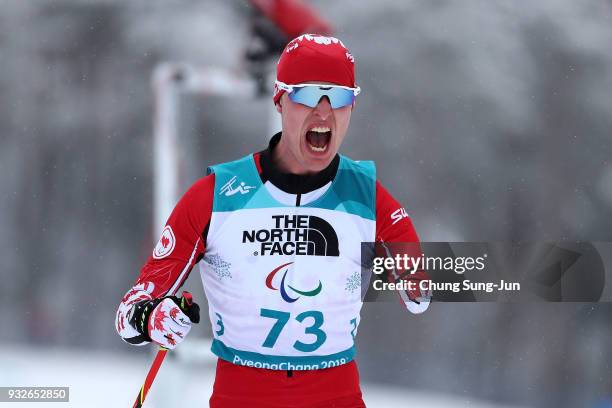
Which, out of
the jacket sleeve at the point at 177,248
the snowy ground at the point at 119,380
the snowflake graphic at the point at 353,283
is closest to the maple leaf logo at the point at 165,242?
the jacket sleeve at the point at 177,248

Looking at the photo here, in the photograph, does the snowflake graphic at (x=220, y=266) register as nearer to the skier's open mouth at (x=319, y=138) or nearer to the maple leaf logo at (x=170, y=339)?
the maple leaf logo at (x=170, y=339)

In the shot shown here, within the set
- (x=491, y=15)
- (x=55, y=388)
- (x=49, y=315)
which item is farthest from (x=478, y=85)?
(x=49, y=315)

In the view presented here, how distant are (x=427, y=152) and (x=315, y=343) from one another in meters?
4.83

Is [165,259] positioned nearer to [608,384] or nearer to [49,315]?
[608,384]

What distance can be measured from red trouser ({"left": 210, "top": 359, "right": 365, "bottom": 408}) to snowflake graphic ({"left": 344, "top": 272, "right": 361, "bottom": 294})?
22cm

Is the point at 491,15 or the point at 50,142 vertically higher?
the point at 491,15

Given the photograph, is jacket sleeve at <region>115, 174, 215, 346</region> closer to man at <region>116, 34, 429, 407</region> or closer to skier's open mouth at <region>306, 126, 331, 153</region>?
man at <region>116, 34, 429, 407</region>

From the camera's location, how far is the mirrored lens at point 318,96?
2264mm

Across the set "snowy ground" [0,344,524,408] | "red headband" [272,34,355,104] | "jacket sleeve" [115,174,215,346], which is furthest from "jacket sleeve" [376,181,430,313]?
"snowy ground" [0,344,524,408]

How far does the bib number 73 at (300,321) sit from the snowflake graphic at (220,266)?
151 mm

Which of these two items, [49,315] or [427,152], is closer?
[427,152]

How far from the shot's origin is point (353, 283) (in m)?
2.36

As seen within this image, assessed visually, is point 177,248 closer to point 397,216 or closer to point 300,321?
point 300,321

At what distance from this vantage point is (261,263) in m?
2.31
